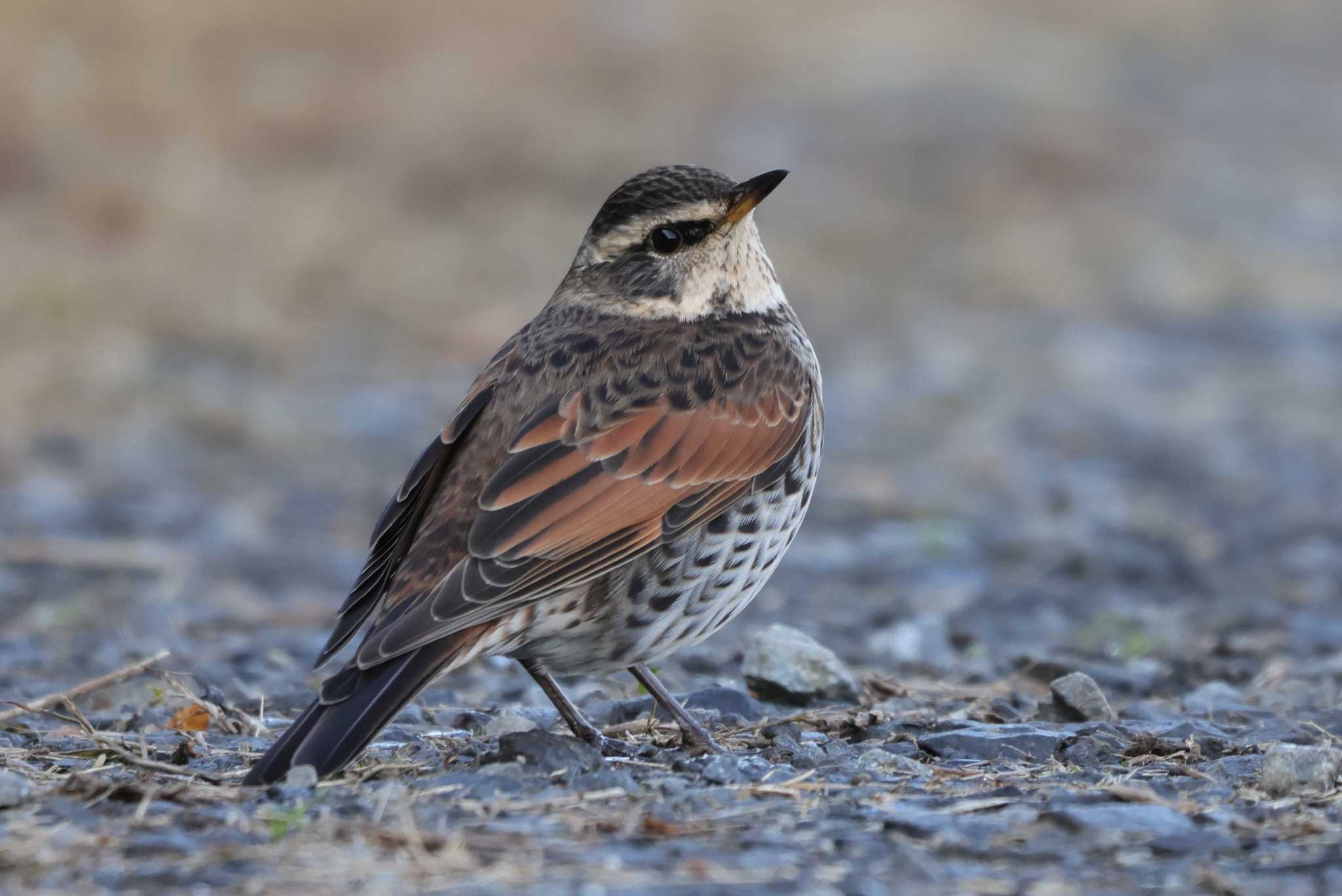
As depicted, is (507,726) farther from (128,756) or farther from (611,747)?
(128,756)

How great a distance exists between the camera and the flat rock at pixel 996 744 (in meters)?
6.30

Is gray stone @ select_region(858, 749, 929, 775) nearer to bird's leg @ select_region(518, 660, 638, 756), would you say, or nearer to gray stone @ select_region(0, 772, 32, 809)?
bird's leg @ select_region(518, 660, 638, 756)

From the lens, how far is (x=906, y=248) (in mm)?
18391

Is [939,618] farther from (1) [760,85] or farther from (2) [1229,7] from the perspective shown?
(2) [1229,7]

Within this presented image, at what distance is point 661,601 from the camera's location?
20.9ft

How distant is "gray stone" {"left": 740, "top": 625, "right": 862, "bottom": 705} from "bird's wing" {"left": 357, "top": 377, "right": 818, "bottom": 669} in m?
0.83

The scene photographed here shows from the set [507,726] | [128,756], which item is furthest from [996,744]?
[128,756]

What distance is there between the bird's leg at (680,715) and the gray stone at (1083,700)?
1.33 meters

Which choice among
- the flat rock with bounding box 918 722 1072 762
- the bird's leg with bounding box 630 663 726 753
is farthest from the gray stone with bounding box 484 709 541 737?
the flat rock with bounding box 918 722 1072 762

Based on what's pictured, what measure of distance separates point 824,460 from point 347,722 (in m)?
7.82

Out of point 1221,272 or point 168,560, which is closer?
point 168,560

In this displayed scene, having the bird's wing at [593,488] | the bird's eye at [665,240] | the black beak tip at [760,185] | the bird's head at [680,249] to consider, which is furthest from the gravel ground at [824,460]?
the black beak tip at [760,185]

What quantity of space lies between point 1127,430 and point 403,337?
551 cm

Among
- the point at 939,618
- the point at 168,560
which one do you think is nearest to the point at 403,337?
the point at 168,560
